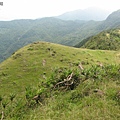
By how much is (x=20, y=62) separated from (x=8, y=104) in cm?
3080

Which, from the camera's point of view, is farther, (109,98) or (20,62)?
(20,62)

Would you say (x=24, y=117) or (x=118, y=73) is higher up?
(x=118, y=73)

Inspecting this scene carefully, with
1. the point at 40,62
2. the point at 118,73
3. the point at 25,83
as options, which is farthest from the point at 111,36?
the point at 118,73

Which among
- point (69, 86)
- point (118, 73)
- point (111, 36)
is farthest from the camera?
point (111, 36)

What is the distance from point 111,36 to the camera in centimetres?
10062

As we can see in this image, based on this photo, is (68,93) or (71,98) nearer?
(71,98)

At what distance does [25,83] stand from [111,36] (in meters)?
76.2

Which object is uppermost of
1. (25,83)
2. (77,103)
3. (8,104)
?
(77,103)

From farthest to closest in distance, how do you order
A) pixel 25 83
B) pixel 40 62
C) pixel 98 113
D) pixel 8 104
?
pixel 40 62 → pixel 25 83 → pixel 8 104 → pixel 98 113

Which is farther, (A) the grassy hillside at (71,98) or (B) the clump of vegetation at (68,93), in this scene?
(B) the clump of vegetation at (68,93)

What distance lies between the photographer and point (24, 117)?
795cm

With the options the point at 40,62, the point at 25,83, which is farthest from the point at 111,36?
the point at 25,83

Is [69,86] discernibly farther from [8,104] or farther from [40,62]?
[40,62]

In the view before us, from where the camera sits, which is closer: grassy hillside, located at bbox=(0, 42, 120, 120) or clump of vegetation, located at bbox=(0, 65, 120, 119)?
grassy hillside, located at bbox=(0, 42, 120, 120)
